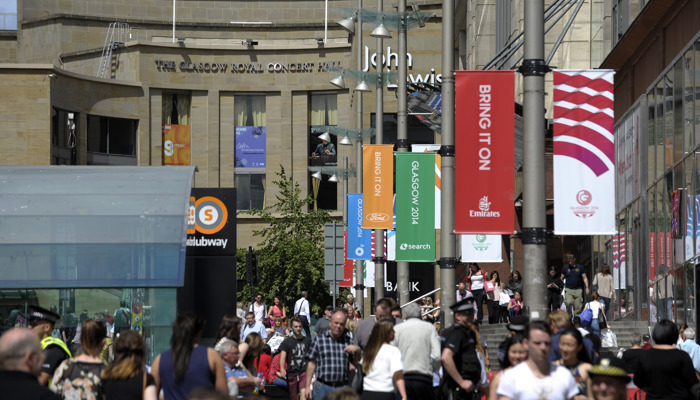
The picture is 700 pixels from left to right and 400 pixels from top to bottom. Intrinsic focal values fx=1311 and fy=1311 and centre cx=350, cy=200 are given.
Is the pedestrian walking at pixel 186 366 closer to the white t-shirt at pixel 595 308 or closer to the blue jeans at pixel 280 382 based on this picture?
the blue jeans at pixel 280 382

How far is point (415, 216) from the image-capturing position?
2558 centimetres

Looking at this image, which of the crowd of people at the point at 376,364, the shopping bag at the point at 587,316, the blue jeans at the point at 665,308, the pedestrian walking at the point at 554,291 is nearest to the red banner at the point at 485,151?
the crowd of people at the point at 376,364

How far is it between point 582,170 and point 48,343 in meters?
6.22

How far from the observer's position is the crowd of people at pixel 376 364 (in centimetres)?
850

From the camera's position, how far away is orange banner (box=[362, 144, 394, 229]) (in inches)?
1208

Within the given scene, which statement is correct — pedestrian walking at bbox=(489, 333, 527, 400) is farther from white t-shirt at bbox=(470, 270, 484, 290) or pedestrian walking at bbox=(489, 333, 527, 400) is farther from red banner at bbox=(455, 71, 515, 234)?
white t-shirt at bbox=(470, 270, 484, 290)

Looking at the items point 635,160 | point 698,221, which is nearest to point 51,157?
point 635,160

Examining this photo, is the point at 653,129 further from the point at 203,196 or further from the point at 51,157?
the point at 51,157

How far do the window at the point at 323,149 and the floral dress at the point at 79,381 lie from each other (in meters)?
68.4

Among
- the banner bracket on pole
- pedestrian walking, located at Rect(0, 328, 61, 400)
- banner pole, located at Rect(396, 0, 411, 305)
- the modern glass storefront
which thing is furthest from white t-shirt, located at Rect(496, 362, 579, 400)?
banner pole, located at Rect(396, 0, 411, 305)

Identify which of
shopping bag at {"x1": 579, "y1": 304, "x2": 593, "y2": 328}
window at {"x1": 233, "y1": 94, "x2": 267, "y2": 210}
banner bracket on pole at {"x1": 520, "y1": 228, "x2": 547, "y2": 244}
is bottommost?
shopping bag at {"x1": 579, "y1": 304, "x2": 593, "y2": 328}

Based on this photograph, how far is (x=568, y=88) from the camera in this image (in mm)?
15117

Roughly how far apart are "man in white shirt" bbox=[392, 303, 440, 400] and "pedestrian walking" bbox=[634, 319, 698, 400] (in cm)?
292

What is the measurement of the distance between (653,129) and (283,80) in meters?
52.4
